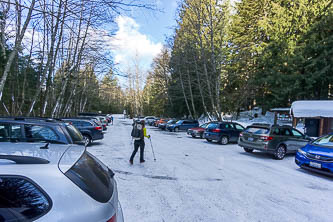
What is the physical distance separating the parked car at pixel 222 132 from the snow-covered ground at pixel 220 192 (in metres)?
6.31

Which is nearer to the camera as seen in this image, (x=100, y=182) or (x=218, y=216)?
(x=100, y=182)

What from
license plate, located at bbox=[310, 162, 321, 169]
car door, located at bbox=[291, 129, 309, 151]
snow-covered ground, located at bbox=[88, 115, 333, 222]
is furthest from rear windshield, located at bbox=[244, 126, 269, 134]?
license plate, located at bbox=[310, 162, 321, 169]

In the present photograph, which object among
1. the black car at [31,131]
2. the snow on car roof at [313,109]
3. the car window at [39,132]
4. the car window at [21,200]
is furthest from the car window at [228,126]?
the car window at [21,200]

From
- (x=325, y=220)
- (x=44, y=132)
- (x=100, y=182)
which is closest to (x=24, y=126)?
(x=44, y=132)

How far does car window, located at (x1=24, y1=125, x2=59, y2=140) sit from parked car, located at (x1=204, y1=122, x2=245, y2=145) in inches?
433

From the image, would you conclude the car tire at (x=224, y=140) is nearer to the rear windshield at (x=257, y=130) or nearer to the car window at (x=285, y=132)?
the rear windshield at (x=257, y=130)

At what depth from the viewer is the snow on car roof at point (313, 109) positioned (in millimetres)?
14734

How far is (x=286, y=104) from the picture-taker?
2362 centimetres

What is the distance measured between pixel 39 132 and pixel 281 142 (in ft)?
31.5

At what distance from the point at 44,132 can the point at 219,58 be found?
2043 cm

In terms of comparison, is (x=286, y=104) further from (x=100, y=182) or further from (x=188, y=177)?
(x=100, y=182)

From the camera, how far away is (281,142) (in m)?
9.50

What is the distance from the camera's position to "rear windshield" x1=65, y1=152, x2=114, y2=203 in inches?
65.9

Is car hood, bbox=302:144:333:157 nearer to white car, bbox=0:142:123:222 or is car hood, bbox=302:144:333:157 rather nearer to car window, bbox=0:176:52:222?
white car, bbox=0:142:123:222
